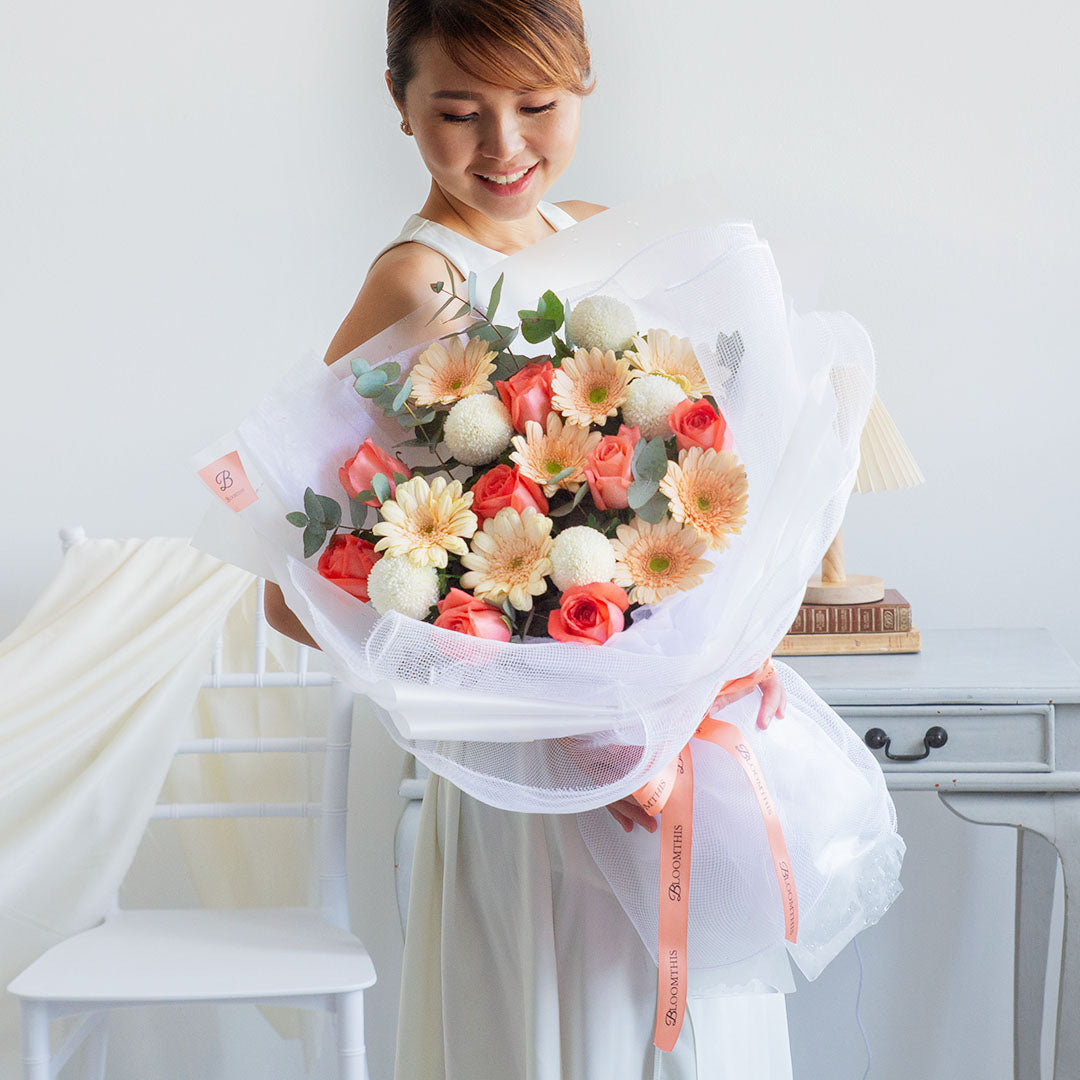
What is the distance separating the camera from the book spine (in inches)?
64.4

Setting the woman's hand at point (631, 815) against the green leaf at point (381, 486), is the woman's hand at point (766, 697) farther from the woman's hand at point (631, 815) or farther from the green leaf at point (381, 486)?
the green leaf at point (381, 486)

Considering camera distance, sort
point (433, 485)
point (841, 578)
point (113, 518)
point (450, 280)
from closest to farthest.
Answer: point (433, 485)
point (450, 280)
point (841, 578)
point (113, 518)

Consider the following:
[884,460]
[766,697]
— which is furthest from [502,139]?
[884,460]

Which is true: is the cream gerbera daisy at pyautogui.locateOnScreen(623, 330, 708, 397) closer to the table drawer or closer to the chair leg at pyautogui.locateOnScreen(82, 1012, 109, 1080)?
the table drawer

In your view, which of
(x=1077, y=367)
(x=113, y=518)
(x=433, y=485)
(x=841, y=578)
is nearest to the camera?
(x=433, y=485)

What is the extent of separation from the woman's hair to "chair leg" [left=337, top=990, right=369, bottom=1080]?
1053 millimetres

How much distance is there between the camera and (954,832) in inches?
74.1

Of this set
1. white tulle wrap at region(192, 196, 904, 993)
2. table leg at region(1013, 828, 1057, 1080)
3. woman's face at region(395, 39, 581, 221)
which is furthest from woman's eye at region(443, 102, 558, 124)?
table leg at region(1013, 828, 1057, 1080)

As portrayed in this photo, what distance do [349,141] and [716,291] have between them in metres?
1.23

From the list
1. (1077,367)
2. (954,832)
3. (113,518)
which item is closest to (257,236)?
(113,518)

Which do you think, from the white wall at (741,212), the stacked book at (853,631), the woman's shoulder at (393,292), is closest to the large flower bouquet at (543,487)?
the woman's shoulder at (393,292)

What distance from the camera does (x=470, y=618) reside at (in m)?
0.73

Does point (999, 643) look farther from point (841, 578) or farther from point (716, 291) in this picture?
point (716, 291)

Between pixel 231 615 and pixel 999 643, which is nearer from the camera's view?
pixel 999 643
